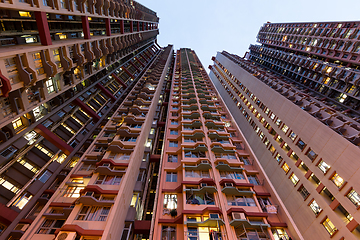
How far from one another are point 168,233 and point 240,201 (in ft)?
33.6

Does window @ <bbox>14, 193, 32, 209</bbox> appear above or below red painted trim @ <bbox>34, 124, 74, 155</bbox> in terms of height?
below

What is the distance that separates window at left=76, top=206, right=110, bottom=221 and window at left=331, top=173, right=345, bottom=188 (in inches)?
1243

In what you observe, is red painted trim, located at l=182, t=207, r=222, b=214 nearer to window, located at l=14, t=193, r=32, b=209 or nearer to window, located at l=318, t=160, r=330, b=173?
window, located at l=318, t=160, r=330, b=173

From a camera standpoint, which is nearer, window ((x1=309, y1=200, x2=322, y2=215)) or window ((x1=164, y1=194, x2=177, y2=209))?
window ((x1=164, y1=194, x2=177, y2=209))

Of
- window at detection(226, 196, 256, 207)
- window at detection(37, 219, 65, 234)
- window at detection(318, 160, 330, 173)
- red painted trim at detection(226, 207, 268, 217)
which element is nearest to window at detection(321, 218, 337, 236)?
window at detection(318, 160, 330, 173)

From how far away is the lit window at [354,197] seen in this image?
63.1 ft

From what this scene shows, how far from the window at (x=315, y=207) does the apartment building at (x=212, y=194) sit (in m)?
8.28

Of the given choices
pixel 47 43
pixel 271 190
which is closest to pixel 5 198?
Answer: pixel 47 43

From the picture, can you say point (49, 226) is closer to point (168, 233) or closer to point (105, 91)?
point (168, 233)

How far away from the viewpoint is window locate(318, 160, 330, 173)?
23.9 m

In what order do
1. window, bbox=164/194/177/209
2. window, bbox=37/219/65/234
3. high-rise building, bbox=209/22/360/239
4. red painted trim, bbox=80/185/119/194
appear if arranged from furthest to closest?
high-rise building, bbox=209/22/360/239, window, bbox=164/194/177/209, red painted trim, bbox=80/185/119/194, window, bbox=37/219/65/234

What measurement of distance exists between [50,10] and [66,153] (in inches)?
827

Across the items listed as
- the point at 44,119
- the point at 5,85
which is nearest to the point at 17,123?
the point at 44,119

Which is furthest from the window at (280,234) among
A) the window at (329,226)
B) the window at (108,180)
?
the window at (108,180)
